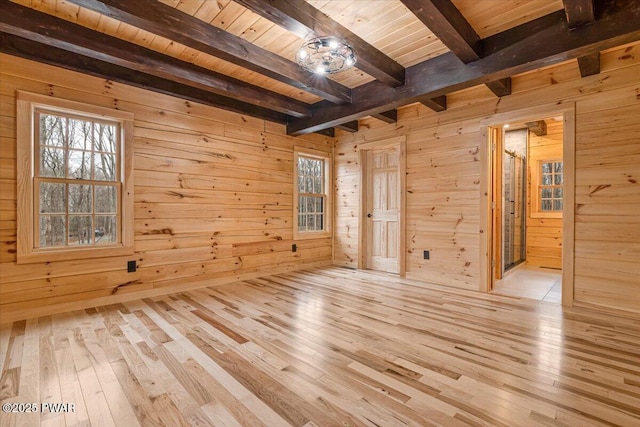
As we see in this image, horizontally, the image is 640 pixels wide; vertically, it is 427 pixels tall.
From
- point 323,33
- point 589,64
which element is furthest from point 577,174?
point 323,33

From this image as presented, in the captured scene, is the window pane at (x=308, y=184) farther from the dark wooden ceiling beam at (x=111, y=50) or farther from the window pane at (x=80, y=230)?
the window pane at (x=80, y=230)

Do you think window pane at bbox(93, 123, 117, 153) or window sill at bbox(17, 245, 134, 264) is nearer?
window sill at bbox(17, 245, 134, 264)

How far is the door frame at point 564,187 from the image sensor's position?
3035 millimetres

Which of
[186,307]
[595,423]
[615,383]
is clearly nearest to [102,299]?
[186,307]

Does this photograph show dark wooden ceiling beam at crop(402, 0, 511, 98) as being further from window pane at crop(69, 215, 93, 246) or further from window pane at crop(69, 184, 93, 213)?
window pane at crop(69, 215, 93, 246)

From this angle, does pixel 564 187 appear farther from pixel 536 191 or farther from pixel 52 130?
pixel 52 130

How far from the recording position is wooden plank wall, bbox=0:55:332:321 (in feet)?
8.88

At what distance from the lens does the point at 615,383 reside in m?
1.71

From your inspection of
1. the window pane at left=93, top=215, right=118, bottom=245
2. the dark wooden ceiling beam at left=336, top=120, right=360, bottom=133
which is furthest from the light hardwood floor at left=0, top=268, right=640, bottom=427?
the dark wooden ceiling beam at left=336, top=120, right=360, bottom=133

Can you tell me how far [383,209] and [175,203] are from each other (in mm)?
3111

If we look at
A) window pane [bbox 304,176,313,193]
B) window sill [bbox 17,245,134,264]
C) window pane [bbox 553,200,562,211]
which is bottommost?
window sill [bbox 17,245,134,264]

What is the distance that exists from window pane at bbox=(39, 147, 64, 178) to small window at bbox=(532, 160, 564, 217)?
7.24 metres

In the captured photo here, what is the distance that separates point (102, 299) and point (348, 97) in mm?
3578

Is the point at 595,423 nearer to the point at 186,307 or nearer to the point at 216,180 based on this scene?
the point at 186,307
